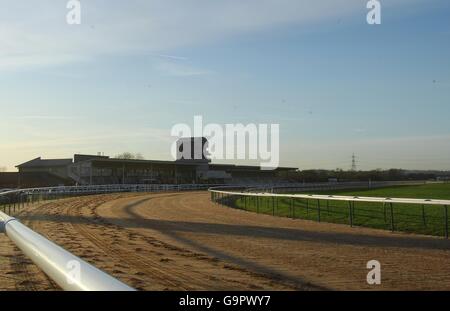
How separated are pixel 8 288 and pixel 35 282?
389 mm

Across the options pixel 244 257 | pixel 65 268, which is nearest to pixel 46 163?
pixel 244 257

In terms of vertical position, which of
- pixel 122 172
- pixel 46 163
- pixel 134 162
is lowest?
pixel 122 172

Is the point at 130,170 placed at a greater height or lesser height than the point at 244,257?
greater

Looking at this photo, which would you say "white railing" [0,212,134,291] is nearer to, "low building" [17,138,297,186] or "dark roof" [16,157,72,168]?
"low building" [17,138,297,186]

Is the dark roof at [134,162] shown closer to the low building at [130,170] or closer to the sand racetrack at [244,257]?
the low building at [130,170]

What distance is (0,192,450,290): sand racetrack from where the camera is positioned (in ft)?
22.5

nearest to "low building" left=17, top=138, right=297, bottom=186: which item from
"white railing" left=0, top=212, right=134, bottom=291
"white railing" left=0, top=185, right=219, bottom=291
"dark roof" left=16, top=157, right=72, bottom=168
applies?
"dark roof" left=16, top=157, right=72, bottom=168

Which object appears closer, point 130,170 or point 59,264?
point 59,264

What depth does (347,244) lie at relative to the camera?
11461 mm

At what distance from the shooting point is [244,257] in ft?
31.2

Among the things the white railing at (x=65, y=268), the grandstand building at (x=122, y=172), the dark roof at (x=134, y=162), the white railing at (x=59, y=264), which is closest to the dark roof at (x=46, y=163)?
the grandstand building at (x=122, y=172)

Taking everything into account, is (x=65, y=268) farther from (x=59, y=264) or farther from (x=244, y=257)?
(x=244, y=257)
